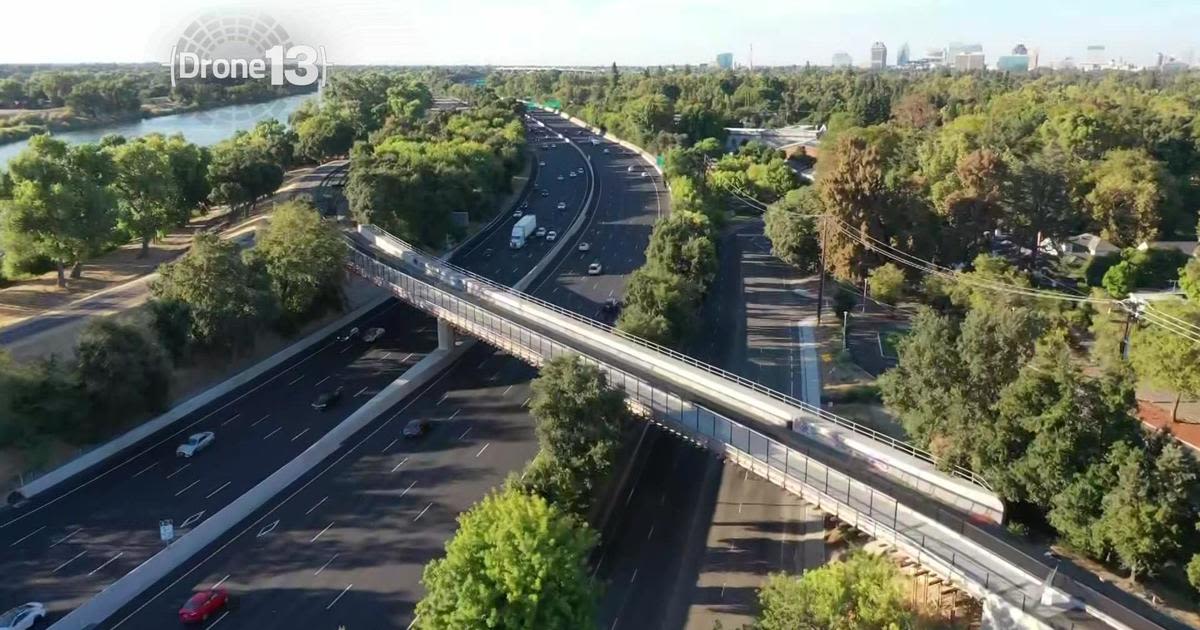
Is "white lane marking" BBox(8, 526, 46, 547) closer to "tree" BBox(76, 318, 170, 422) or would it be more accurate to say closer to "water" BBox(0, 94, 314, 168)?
"tree" BBox(76, 318, 170, 422)

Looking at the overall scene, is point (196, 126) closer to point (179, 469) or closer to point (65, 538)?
point (179, 469)

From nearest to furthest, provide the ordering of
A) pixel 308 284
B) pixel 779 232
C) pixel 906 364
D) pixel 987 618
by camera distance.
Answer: pixel 987 618, pixel 906 364, pixel 308 284, pixel 779 232

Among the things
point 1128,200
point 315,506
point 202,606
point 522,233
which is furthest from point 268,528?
point 1128,200

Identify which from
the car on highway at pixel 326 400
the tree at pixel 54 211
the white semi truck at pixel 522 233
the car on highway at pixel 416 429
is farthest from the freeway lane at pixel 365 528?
the white semi truck at pixel 522 233

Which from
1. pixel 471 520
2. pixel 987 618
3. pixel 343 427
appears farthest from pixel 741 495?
pixel 343 427

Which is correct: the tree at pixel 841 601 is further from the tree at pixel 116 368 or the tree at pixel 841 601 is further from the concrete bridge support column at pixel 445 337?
the tree at pixel 116 368

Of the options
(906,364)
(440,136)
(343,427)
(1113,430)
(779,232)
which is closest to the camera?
(1113,430)

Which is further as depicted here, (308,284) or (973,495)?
(308,284)

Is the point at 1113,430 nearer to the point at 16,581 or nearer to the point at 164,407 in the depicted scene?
the point at 16,581
